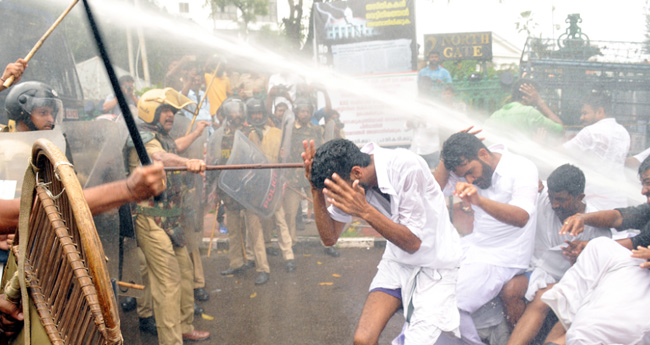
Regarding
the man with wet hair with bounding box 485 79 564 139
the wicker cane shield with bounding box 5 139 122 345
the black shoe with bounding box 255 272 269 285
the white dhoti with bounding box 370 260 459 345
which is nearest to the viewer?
the wicker cane shield with bounding box 5 139 122 345

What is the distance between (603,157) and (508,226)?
1930mm

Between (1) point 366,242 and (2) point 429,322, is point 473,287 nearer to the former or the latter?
(2) point 429,322

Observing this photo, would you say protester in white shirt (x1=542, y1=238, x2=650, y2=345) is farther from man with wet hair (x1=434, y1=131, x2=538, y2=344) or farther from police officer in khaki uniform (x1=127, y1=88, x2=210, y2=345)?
police officer in khaki uniform (x1=127, y1=88, x2=210, y2=345)

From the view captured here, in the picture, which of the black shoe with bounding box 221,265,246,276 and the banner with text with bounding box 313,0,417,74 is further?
the banner with text with bounding box 313,0,417,74

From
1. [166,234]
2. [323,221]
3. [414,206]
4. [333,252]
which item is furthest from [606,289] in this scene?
[333,252]

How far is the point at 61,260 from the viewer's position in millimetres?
1810

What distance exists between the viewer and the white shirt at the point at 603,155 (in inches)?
191

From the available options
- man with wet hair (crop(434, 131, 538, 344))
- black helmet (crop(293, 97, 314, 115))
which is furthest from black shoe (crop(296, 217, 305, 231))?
man with wet hair (crop(434, 131, 538, 344))

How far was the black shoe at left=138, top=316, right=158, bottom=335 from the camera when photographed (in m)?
4.83

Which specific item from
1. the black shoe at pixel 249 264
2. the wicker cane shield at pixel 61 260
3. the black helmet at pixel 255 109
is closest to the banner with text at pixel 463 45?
the black helmet at pixel 255 109

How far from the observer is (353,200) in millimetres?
2900

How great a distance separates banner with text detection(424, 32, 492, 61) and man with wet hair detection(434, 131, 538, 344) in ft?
19.7

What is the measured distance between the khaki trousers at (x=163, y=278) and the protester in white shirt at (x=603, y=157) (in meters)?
3.67

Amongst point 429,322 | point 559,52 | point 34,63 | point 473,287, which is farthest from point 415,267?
point 34,63
